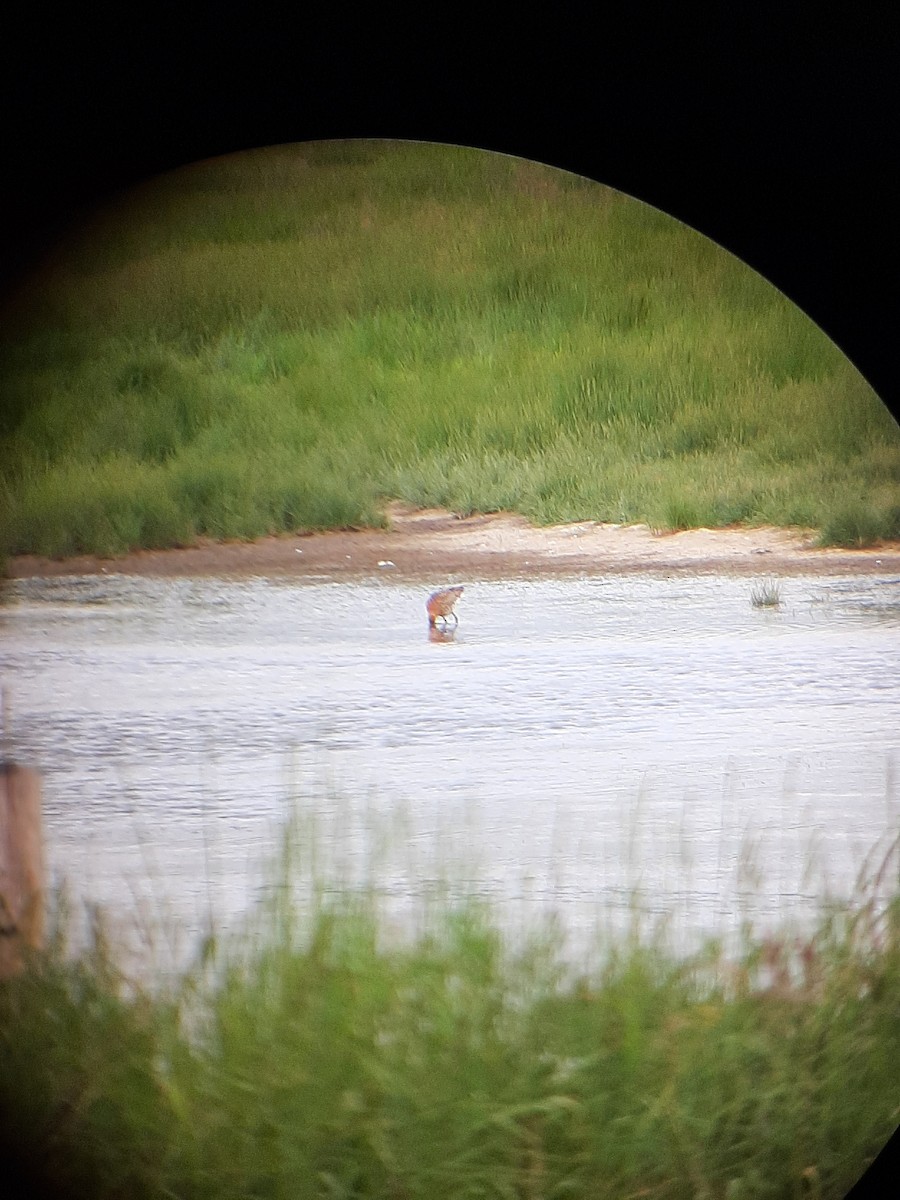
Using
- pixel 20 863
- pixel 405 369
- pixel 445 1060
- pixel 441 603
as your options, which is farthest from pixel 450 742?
pixel 20 863

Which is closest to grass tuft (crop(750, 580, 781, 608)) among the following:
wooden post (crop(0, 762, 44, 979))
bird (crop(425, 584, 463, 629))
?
bird (crop(425, 584, 463, 629))

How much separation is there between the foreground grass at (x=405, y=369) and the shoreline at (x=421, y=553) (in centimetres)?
2

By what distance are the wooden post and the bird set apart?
0.64 m

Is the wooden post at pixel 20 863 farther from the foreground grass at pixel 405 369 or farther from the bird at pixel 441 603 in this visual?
the bird at pixel 441 603

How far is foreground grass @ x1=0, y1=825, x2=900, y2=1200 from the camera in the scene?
1.57 m

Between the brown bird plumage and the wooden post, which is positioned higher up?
the brown bird plumage

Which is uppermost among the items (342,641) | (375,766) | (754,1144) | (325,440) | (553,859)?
(325,440)

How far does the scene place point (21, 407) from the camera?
1662 millimetres

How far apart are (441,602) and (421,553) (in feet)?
0.26

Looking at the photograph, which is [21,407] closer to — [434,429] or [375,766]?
[434,429]

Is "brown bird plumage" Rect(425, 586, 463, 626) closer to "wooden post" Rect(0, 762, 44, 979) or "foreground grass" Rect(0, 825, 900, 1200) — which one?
"foreground grass" Rect(0, 825, 900, 1200)

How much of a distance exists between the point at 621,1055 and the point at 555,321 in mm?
1099

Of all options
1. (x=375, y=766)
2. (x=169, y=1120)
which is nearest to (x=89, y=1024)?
(x=169, y=1120)

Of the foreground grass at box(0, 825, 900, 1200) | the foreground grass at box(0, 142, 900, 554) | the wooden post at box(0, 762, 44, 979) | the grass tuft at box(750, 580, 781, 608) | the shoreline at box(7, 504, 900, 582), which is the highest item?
the foreground grass at box(0, 142, 900, 554)
